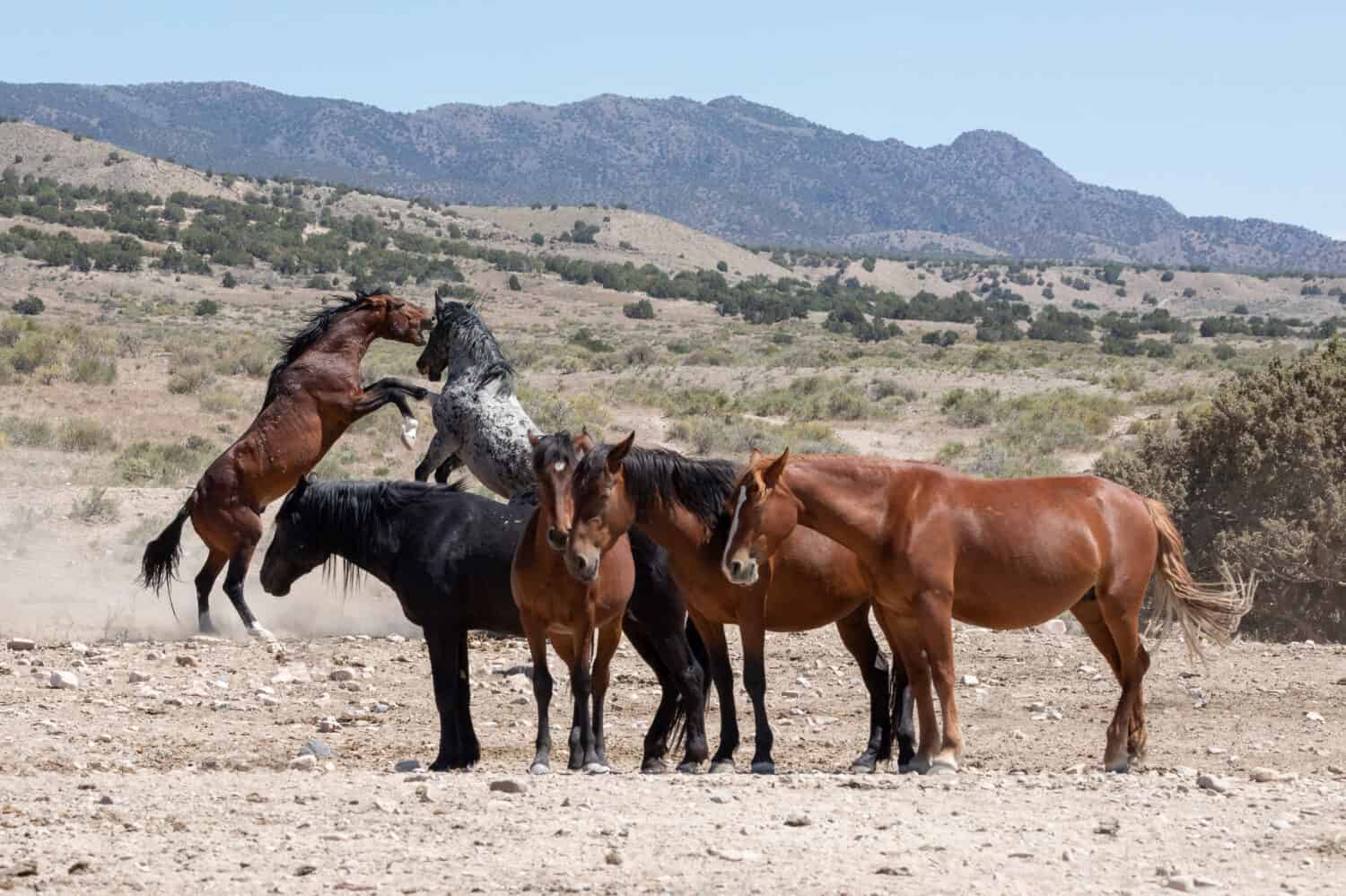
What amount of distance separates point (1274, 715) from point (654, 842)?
18.0 feet

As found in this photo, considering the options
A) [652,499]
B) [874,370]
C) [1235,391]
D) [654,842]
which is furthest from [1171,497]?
[874,370]

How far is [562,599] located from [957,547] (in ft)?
5.82

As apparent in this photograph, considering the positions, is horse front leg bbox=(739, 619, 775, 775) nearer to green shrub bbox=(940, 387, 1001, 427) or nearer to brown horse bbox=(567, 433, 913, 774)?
brown horse bbox=(567, 433, 913, 774)

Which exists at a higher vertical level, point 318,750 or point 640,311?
point 640,311

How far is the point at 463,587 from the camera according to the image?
8.29 meters

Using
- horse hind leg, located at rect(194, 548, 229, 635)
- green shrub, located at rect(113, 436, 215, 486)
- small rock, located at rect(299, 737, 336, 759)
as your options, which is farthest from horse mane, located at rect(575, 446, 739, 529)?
green shrub, located at rect(113, 436, 215, 486)

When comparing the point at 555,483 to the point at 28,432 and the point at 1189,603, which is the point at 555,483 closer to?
the point at 1189,603

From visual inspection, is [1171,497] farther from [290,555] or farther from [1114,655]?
[290,555]

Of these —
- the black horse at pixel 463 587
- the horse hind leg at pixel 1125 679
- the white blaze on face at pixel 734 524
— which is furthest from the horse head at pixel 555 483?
the horse hind leg at pixel 1125 679

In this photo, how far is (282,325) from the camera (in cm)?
4809

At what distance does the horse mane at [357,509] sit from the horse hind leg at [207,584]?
3813 mm

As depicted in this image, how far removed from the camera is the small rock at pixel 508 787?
22.0 ft

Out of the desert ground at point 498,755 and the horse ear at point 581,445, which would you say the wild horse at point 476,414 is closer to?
the horse ear at point 581,445

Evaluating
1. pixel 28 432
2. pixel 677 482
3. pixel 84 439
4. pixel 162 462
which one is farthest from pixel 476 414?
pixel 28 432
